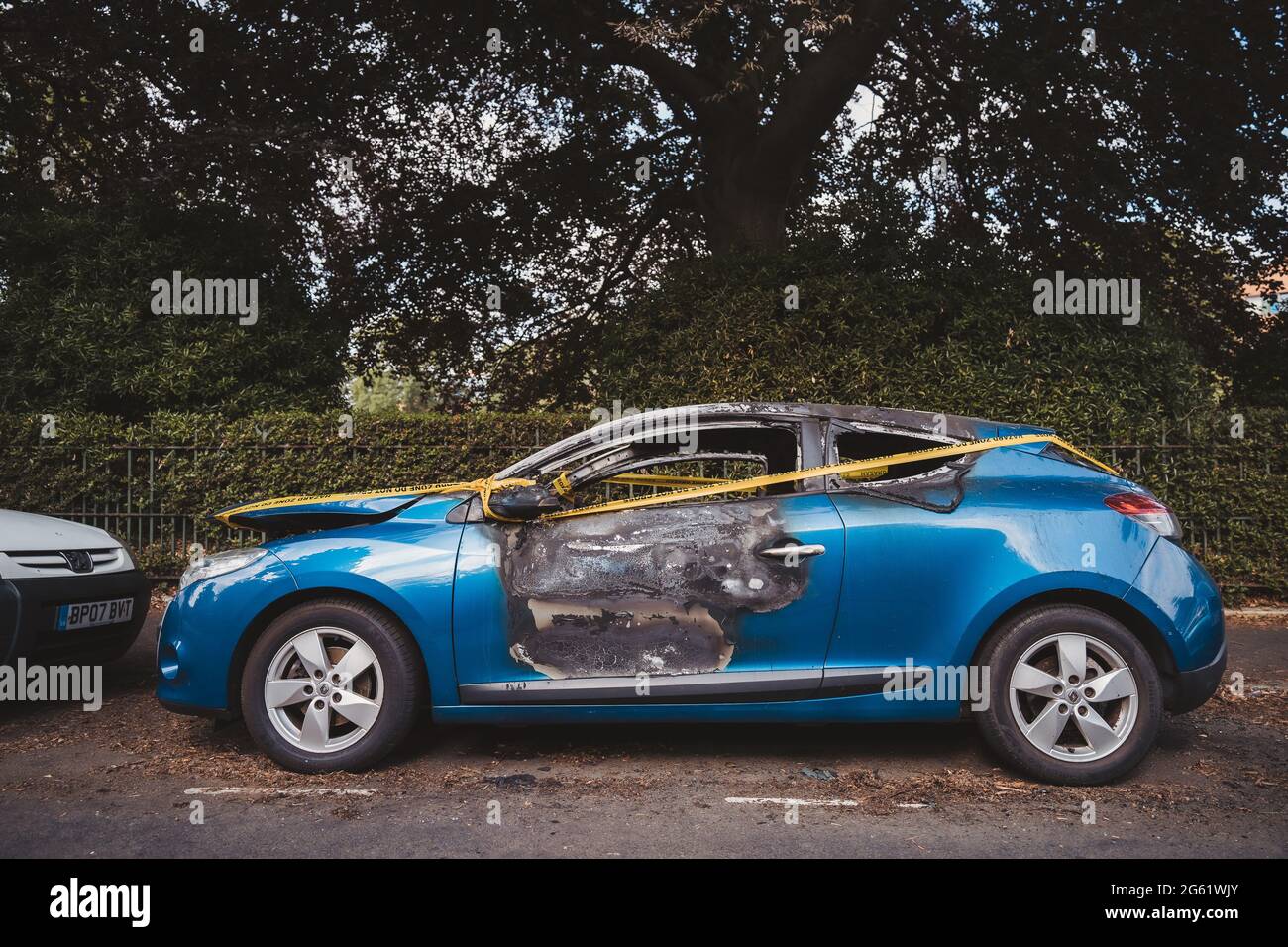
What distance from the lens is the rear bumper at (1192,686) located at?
162 inches

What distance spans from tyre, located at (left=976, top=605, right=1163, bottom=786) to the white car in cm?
471

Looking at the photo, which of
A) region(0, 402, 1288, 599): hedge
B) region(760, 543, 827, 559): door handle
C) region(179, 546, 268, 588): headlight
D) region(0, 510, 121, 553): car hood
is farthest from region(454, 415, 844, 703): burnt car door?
region(0, 402, 1288, 599): hedge

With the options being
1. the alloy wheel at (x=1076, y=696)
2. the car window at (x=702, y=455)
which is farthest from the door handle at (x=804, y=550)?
the alloy wheel at (x=1076, y=696)

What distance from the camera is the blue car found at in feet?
13.4

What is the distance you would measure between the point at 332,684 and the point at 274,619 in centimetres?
42

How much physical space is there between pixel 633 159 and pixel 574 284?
2.20m

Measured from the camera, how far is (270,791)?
402 centimetres

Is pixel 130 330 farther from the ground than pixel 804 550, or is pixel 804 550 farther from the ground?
pixel 130 330

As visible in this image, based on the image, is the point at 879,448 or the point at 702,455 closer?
the point at 879,448

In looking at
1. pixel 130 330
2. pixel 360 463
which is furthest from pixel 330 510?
pixel 130 330

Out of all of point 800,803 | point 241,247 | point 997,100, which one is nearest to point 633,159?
point 997,100

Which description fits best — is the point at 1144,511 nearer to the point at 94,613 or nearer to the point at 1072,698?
the point at 1072,698

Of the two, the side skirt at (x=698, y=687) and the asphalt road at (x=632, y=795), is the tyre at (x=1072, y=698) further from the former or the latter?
the side skirt at (x=698, y=687)
